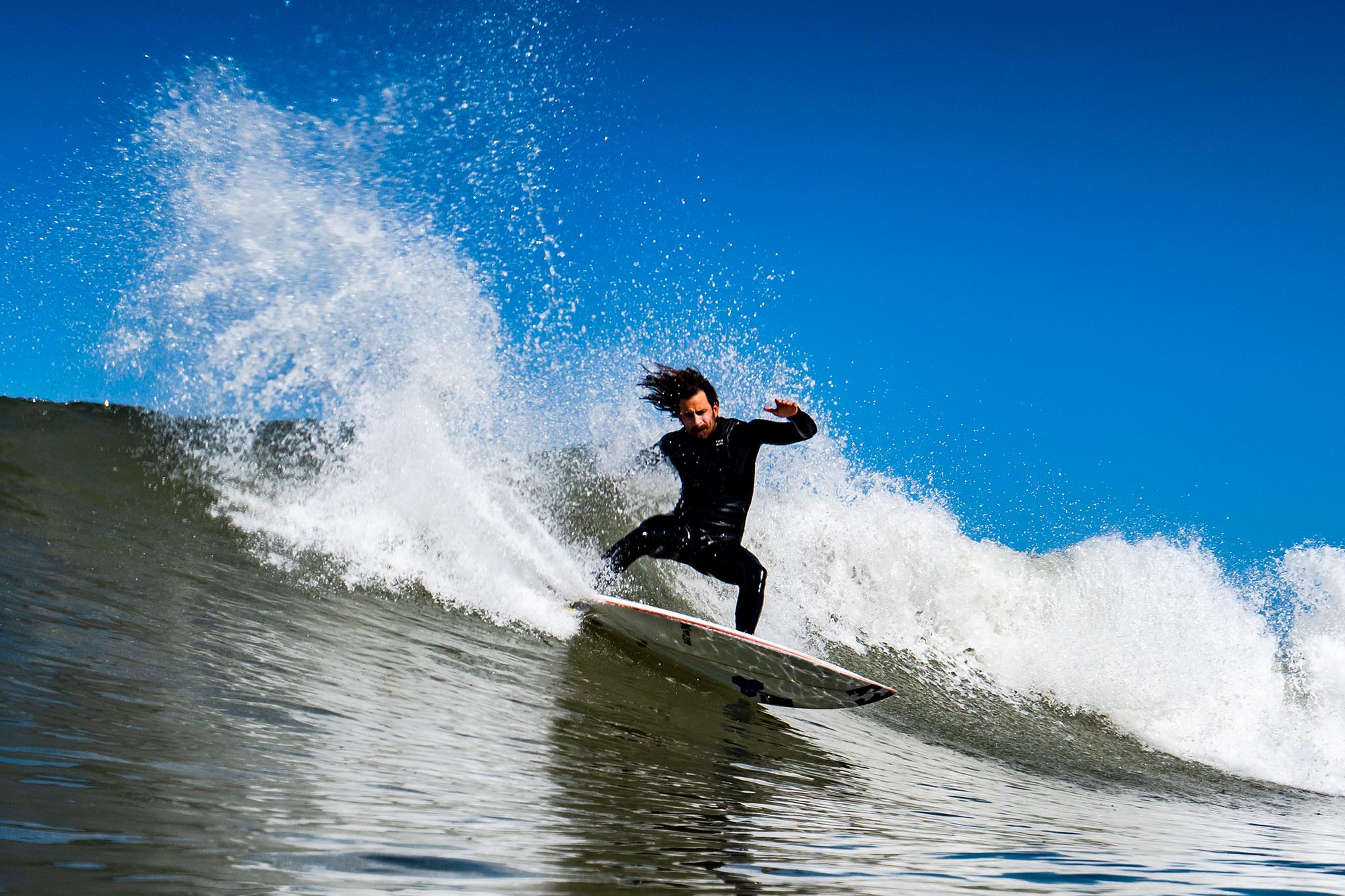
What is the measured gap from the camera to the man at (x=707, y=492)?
6.00 metres

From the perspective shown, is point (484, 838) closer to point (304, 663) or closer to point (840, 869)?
point (840, 869)

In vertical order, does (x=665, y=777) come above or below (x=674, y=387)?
below

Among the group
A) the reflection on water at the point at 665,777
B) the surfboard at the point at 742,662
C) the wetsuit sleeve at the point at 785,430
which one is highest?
the wetsuit sleeve at the point at 785,430

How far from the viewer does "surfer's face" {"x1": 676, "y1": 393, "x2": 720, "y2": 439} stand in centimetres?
600

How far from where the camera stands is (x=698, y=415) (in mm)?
5996

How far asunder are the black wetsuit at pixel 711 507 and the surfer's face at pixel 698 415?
6cm

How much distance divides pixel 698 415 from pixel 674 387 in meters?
0.44

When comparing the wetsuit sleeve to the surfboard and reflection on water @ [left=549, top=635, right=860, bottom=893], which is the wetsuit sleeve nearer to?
the surfboard

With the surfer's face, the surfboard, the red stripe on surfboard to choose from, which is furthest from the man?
the red stripe on surfboard

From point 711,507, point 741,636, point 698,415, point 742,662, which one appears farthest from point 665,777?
point 698,415

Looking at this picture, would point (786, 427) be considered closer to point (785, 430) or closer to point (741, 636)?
point (785, 430)

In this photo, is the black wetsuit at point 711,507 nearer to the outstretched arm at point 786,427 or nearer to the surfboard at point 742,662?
the outstretched arm at point 786,427

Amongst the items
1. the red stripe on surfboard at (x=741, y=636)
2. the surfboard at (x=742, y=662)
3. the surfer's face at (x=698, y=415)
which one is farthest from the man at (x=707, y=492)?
the red stripe on surfboard at (x=741, y=636)

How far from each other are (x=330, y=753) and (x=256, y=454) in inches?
276
